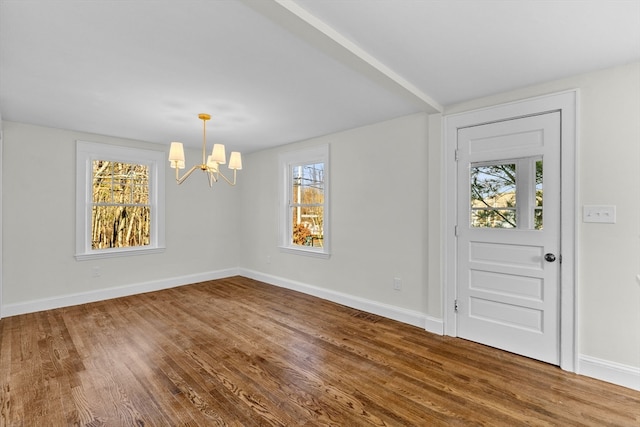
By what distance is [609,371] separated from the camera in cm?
227

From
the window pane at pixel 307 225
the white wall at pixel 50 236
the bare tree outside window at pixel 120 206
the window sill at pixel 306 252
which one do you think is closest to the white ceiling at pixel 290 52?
the white wall at pixel 50 236

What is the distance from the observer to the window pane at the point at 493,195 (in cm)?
277

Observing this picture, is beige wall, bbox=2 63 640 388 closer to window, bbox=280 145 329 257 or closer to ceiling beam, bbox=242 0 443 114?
window, bbox=280 145 329 257

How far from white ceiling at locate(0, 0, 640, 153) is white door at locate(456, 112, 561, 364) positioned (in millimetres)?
492

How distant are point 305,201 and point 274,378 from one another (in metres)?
2.98

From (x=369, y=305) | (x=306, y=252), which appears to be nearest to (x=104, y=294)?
(x=306, y=252)

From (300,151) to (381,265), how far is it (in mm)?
2166

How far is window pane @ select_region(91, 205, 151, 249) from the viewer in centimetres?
445

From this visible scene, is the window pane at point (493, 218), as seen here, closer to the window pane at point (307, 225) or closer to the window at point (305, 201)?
the window at point (305, 201)

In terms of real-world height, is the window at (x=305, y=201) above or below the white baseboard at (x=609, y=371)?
above

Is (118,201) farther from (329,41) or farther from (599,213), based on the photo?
(599,213)

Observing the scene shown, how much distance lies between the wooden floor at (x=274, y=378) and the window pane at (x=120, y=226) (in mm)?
1271

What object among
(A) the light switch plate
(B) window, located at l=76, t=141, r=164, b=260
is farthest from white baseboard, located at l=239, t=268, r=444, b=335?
(B) window, located at l=76, t=141, r=164, b=260

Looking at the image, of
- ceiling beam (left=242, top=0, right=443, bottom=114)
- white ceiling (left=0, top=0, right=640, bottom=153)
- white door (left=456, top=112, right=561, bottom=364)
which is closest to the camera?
ceiling beam (left=242, top=0, right=443, bottom=114)
